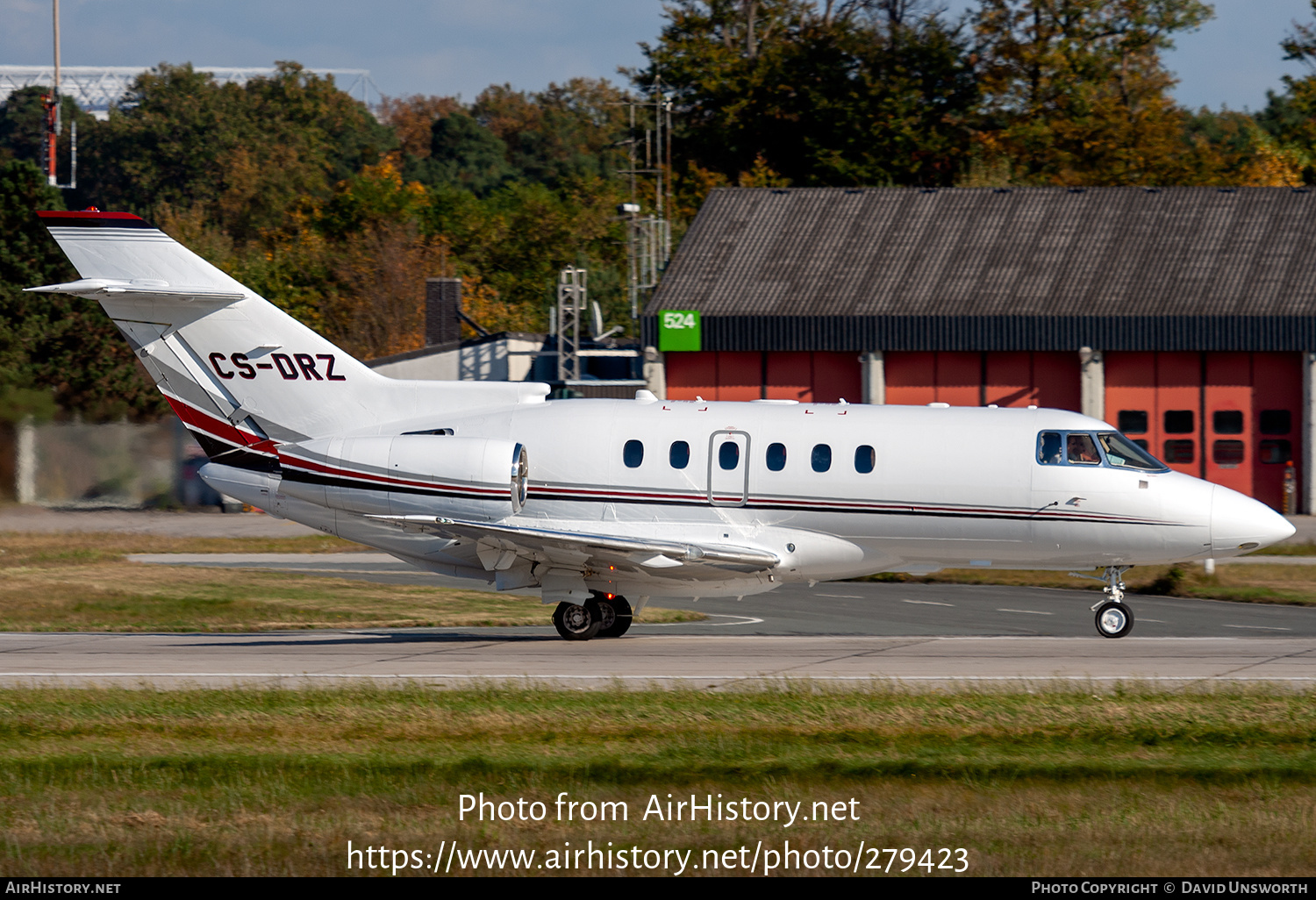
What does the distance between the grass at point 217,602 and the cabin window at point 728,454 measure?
596 cm

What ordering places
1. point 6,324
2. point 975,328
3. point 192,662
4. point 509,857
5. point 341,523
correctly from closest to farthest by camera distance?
point 509,857 → point 192,662 → point 341,523 → point 975,328 → point 6,324

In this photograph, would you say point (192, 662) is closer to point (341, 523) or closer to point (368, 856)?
point (341, 523)

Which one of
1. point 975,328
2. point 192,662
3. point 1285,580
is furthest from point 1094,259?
point 192,662

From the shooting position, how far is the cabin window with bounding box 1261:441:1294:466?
152 feet

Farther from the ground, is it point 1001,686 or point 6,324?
point 6,324

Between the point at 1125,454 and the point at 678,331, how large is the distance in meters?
28.0

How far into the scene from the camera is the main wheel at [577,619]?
2202 cm

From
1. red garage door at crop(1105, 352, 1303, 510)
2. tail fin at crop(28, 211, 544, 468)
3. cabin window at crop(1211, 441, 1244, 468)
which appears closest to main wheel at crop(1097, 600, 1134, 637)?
tail fin at crop(28, 211, 544, 468)

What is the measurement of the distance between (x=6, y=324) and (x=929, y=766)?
49811 mm

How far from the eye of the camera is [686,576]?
21172 millimetres

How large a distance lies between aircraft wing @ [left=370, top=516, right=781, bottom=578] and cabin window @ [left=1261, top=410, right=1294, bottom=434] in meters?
30.7

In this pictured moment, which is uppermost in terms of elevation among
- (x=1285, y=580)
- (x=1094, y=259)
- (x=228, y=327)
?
(x=1094, y=259)

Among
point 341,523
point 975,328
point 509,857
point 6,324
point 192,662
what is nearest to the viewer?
point 509,857

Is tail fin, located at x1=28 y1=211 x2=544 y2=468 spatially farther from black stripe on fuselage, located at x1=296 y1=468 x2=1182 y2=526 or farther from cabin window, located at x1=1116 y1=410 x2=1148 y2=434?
cabin window, located at x1=1116 y1=410 x2=1148 y2=434
